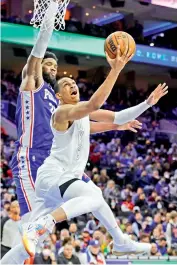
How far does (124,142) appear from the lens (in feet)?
49.8

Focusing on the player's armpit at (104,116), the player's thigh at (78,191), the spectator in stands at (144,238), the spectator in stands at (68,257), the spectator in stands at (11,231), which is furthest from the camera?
the spectator in stands at (144,238)

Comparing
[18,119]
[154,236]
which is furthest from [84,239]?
[18,119]

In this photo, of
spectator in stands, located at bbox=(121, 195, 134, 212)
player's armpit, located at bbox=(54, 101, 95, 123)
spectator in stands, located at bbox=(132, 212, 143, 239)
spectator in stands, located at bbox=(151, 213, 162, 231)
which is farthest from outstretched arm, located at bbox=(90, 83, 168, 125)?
spectator in stands, located at bbox=(121, 195, 134, 212)

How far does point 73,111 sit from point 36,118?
0.83 metres

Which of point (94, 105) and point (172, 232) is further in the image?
point (172, 232)

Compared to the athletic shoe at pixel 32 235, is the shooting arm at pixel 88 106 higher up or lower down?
higher up

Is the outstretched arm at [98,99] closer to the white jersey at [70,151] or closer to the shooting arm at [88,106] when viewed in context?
the shooting arm at [88,106]

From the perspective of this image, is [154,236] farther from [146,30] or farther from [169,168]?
[146,30]

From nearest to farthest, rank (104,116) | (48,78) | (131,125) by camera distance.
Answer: (104,116) → (131,125) → (48,78)

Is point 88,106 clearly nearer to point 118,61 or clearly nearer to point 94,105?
point 94,105

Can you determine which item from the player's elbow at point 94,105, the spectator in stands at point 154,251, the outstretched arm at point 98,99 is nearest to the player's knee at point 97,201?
the outstretched arm at point 98,99

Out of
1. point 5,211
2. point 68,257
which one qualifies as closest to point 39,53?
point 68,257

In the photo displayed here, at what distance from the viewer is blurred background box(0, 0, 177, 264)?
9.61m

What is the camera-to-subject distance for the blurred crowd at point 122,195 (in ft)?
29.5
